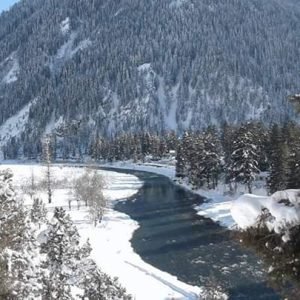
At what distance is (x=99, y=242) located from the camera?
65.6m

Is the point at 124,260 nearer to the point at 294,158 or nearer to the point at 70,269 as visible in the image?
the point at 294,158

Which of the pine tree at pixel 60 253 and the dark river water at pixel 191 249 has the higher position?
the pine tree at pixel 60 253

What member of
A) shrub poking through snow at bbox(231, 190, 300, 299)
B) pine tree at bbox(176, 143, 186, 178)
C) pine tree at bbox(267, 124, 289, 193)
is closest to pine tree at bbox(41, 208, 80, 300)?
shrub poking through snow at bbox(231, 190, 300, 299)

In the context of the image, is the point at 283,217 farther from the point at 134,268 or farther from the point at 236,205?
the point at 134,268

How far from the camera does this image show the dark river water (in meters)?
46.8

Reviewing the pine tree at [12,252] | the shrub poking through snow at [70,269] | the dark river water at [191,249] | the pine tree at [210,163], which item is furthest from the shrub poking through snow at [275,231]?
the pine tree at [210,163]

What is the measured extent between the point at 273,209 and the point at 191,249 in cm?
5586

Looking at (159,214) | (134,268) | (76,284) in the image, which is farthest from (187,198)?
(76,284)

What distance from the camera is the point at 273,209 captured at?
6074mm

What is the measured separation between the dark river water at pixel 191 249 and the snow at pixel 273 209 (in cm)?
3022

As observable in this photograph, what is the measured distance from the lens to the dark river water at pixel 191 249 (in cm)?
4678

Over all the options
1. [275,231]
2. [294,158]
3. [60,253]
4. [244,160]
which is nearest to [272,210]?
[275,231]

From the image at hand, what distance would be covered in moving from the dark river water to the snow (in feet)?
99.2

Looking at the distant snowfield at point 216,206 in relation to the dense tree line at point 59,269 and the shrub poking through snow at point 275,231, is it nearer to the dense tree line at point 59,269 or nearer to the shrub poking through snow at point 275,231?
the dense tree line at point 59,269
